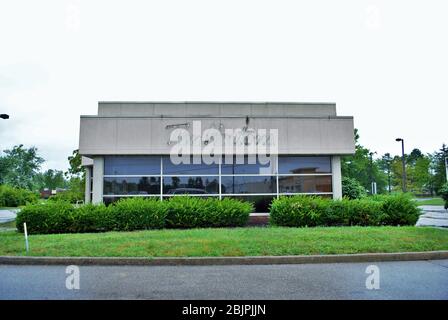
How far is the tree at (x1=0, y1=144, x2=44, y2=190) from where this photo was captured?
217ft

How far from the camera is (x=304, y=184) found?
58.6ft

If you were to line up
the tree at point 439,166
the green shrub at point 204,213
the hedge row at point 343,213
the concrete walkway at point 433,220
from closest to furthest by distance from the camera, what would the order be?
the green shrub at point 204,213
the hedge row at point 343,213
the concrete walkway at point 433,220
the tree at point 439,166

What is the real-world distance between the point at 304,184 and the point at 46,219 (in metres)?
11.7

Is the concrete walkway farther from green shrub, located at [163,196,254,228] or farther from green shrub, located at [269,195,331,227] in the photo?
green shrub, located at [163,196,254,228]

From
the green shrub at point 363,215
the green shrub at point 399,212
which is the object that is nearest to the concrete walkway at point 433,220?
the green shrub at point 399,212

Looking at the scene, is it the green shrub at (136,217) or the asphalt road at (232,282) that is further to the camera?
the green shrub at (136,217)

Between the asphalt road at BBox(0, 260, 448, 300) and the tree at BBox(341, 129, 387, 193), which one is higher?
the tree at BBox(341, 129, 387, 193)

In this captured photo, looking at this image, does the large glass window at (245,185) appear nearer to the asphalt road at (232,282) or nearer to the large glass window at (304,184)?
the large glass window at (304,184)

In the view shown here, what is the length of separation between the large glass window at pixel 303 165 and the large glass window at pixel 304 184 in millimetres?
346

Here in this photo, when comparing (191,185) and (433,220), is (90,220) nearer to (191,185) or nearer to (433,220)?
Result: (191,185)

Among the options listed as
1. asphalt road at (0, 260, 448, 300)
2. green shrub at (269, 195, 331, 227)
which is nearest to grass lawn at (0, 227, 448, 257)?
asphalt road at (0, 260, 448, 300)

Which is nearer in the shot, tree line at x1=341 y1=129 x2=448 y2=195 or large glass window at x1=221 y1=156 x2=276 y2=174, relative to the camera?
large glass window at x1=221 y1=156 x2=276 y2=174

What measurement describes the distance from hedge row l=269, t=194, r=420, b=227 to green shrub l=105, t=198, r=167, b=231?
4549 millimetres

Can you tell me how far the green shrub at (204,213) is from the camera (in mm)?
13656
